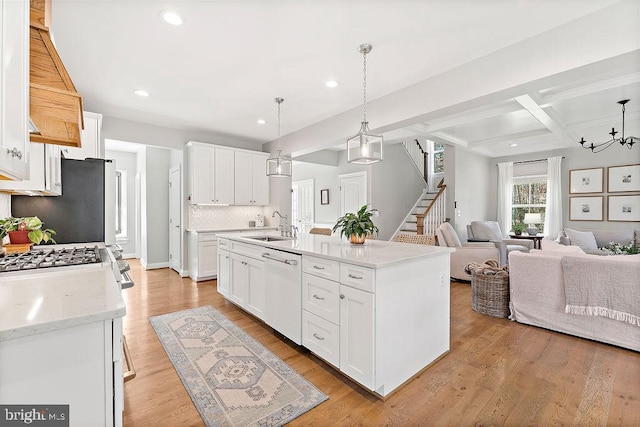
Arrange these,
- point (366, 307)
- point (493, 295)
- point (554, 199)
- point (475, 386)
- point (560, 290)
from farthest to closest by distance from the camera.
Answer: point (554, 199)
point (493, 295)
point (560, 290)
point (475, 386)
point (366, 307)

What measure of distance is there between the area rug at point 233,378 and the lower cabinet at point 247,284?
0.28 meters

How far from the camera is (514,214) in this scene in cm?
728

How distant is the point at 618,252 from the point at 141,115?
7.34m

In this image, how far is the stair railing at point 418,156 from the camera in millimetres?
7530

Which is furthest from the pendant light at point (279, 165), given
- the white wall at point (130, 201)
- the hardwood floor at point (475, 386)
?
the white wall at point (130, 201)

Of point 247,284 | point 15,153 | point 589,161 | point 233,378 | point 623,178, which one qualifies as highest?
point 589,161

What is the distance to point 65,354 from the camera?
35.5 inches

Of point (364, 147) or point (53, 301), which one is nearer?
point (53, 301)

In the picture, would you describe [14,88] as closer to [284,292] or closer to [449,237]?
[284,292]

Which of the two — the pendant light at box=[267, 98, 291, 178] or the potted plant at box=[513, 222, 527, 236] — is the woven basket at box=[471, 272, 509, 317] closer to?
the pendant light at box=[267, 98, 291, 178]

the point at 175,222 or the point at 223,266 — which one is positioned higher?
Result: the point at 175,222

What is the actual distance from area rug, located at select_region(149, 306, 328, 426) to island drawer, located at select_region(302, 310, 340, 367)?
0.23 metres

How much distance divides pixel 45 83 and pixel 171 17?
1139 mm

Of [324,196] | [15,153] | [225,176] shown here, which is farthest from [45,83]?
[324,196]
